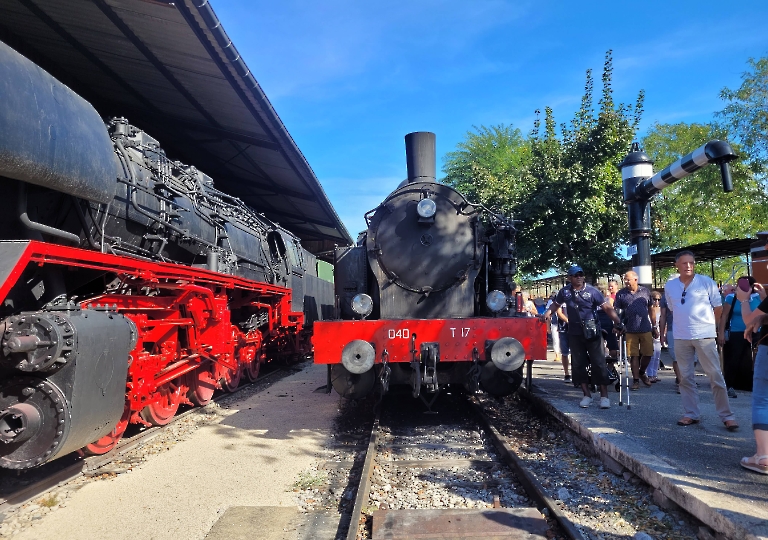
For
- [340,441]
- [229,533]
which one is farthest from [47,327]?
[340,441]

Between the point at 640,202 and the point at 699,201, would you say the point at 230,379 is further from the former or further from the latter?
the point at 699,201

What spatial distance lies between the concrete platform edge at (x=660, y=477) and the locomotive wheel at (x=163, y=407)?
14.2 feet

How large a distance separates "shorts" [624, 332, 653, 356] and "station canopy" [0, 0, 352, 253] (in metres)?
7.03

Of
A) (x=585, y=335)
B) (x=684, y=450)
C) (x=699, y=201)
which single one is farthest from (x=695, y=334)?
(x=699, y=201)

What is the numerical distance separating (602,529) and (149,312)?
4.36m

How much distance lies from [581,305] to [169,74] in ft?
26.0

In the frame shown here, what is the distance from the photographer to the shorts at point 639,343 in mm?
7070

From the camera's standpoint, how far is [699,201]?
62.5 ft

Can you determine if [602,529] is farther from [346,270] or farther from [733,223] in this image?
[733,223]

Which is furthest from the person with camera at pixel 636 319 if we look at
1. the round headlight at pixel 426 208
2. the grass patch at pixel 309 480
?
the grass patch at pixel 309 480

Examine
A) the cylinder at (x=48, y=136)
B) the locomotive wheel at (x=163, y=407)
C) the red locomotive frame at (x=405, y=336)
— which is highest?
the cylinder at (x=48, y=136)

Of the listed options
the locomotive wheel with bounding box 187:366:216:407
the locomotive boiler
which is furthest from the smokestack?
the locomotive wheel with bounding box 187:366:216:407

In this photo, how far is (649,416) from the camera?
534cm

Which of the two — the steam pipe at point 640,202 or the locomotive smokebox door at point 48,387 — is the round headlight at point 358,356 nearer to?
the locomotive smokebox door at point 48,387
